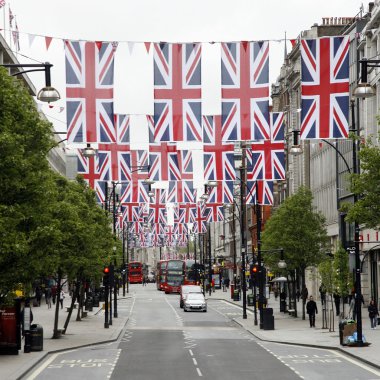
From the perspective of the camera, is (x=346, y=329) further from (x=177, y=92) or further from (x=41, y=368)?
(x=41, y=368)

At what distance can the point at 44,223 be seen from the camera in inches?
1422

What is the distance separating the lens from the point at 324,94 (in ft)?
119

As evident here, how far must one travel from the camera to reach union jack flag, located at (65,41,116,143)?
1419 inches

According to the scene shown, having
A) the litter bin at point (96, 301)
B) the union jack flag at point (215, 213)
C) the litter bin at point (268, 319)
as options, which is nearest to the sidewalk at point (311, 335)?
the litter bin at point (268, 319)

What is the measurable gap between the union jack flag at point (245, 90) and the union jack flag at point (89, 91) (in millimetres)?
4324

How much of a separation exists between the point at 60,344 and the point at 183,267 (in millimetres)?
73652

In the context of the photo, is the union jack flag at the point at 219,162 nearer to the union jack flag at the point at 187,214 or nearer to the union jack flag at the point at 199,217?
the union jack flag at the point at 199,217

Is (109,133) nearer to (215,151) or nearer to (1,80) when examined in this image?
(1,80)

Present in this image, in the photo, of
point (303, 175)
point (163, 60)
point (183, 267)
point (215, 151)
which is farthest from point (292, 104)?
point (163, 60)

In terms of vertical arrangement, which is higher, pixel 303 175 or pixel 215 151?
pixel 303 175

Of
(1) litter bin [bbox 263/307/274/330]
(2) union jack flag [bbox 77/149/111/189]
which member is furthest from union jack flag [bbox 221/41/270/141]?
(1) litter bin [bbox 263/307/274/330]

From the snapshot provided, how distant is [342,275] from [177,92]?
67.5 feet

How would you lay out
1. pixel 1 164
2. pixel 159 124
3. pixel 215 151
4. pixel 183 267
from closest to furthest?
pixel 1 164 < pixel 159 124 < pixel 215 151 < pixel 183 267

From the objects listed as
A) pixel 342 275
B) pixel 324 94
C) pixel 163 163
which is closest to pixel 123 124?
pixel 163 163
